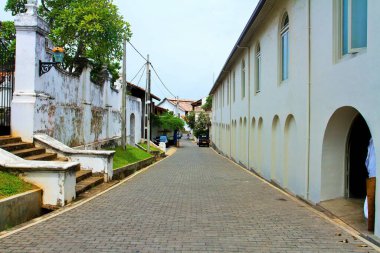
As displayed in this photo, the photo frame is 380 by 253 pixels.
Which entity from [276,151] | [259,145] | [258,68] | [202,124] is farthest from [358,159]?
[202,124]

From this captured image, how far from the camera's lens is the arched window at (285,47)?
40.3 feet

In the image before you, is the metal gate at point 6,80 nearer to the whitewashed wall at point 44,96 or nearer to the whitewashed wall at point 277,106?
the whitewashed wall at point 44,96

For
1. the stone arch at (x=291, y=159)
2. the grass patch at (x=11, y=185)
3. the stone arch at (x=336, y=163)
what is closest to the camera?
the grass patch at (x=11, y=185)

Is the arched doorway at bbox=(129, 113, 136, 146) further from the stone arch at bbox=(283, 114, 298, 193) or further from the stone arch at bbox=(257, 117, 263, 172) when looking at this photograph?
the stone arch at bbox=(283, 114, 298, 193)

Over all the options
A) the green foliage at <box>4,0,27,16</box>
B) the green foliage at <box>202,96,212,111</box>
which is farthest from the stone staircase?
the green foliage at <box>202,96,212,111</box>

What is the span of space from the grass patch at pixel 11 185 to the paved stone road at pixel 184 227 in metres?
0.91

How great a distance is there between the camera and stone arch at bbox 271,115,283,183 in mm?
13195

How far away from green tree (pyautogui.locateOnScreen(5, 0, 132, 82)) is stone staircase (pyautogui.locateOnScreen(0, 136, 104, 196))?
7553 mm

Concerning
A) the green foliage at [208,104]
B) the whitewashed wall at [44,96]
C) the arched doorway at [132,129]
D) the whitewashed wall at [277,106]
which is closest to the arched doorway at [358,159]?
the whitewashed wall at [277,106]

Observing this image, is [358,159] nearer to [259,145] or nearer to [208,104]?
[259,145]

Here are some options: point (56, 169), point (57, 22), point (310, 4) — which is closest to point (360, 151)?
point (310, 4)

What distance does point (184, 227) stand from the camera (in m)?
6.91

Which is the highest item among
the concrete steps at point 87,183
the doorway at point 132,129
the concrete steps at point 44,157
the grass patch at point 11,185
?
the doorway at point 132,129

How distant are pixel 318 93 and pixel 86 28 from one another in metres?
13.0
